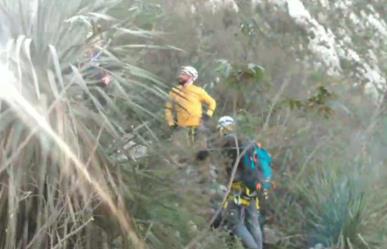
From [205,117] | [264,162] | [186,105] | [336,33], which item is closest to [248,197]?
[264,162]

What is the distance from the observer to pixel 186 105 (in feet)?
22.5

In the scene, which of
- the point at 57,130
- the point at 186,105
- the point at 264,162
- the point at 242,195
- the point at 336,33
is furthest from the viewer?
the point at 336,33

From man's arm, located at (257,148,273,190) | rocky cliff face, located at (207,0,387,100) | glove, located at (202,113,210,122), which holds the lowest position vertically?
rocky cliff face, located at (207,0,387,100)

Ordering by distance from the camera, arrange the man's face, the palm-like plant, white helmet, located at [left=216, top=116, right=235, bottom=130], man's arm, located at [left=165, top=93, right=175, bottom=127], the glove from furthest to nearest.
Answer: the glove → the man's face → white helmet, located at [left=216, top=116, right=235, bottom=130] → man's arm, located at [left=165, top=93, right=175, bottom=127] → the palm-like plant

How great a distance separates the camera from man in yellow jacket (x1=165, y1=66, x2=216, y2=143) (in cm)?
644

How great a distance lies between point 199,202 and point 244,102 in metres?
3.66

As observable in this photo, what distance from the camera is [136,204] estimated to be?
20.5 ft

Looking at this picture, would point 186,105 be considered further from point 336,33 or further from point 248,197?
point 336,33

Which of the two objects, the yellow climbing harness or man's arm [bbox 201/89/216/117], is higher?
man's arm [bbox 201/89/216/117]

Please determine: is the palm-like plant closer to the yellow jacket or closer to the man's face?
the yellow jacket

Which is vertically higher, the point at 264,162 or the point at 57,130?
the point at 57,130

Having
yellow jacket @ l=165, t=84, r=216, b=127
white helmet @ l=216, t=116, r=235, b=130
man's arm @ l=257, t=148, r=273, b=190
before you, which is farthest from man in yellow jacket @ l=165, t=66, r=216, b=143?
man's arm @ l=257, t=148, r=273, b=190

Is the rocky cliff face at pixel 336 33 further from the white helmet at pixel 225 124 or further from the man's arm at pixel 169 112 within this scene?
the man's arm at pixel 169 112

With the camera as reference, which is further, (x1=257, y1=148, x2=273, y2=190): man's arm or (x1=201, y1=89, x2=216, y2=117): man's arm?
(x1=201, y1=89, x2=216, y2=117): man's arm
